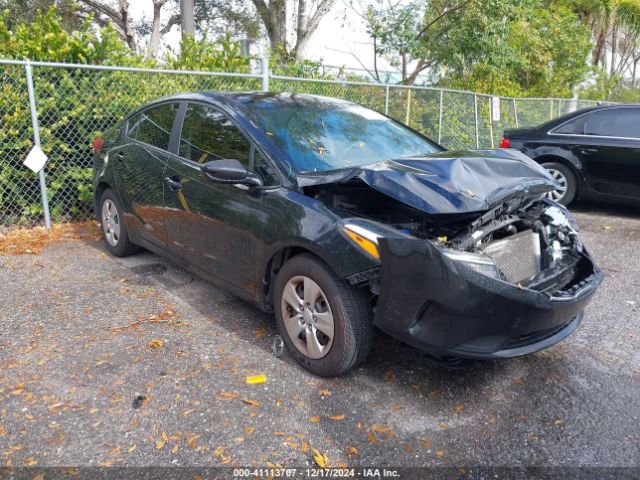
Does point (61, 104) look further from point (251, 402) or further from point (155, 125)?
point (251, 402)

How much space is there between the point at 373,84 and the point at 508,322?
676 centimetres

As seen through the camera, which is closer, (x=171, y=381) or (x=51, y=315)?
(x=171, y=381)

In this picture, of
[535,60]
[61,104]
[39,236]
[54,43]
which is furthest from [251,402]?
[535,60]

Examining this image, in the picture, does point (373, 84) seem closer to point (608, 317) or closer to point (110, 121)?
point (110, 121)

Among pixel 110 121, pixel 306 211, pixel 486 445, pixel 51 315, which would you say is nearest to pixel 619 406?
pixel 486 445

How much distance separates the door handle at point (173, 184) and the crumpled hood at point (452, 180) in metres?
1.28

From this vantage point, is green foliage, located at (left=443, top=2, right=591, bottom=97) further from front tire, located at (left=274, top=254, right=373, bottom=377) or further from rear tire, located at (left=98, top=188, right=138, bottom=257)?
front tire, located at (left=274, top=254, right=373, bottom=377)

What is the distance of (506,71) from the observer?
13383 millimetres

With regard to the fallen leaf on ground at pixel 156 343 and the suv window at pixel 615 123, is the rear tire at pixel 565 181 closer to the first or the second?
the suv window at pixel 615 123

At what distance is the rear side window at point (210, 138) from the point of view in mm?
3604

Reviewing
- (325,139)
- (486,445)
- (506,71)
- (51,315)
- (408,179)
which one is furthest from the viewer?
(506,71)

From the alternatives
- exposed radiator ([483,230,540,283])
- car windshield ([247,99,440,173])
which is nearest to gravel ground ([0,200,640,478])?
exposed radiator ([483,230,540,283])

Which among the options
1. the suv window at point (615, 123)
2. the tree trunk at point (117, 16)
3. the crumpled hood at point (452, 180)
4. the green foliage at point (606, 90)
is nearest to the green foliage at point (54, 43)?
the crumpled hood at point (452, 180)

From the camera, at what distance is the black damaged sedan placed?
2635mm
